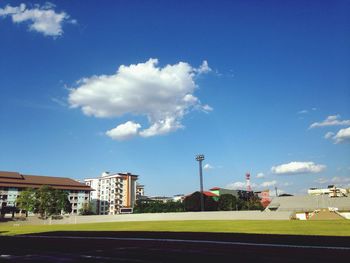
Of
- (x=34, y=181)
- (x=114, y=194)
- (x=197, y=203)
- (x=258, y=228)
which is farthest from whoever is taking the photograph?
(x=114, y=194)

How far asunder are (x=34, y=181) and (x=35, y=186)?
5.07 meters

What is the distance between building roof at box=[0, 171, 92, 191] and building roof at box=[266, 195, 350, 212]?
83.0 metres

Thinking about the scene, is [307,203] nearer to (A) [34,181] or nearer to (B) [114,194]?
(B) [114,194]

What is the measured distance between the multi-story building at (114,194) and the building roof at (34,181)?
26631 millimetres

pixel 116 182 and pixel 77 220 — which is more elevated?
pixel 116 182

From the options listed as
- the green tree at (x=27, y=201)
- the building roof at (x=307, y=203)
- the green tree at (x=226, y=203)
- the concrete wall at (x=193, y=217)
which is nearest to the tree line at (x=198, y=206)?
the green tree at (x=226, y=203)

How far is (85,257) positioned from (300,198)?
113673 mm

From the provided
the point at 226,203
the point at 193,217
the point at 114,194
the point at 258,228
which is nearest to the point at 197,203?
the point at 226,203

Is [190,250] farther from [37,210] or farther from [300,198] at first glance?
[300,198]

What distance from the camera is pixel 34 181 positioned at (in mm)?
139125

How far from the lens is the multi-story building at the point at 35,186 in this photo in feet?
410

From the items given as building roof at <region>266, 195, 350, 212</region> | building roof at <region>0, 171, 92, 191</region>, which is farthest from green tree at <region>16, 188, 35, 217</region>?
building roof at <region>266, 195, 350, 212</region>

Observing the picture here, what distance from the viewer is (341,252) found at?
15164 mm

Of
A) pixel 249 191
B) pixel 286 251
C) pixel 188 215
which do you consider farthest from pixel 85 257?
pixel 249 191
